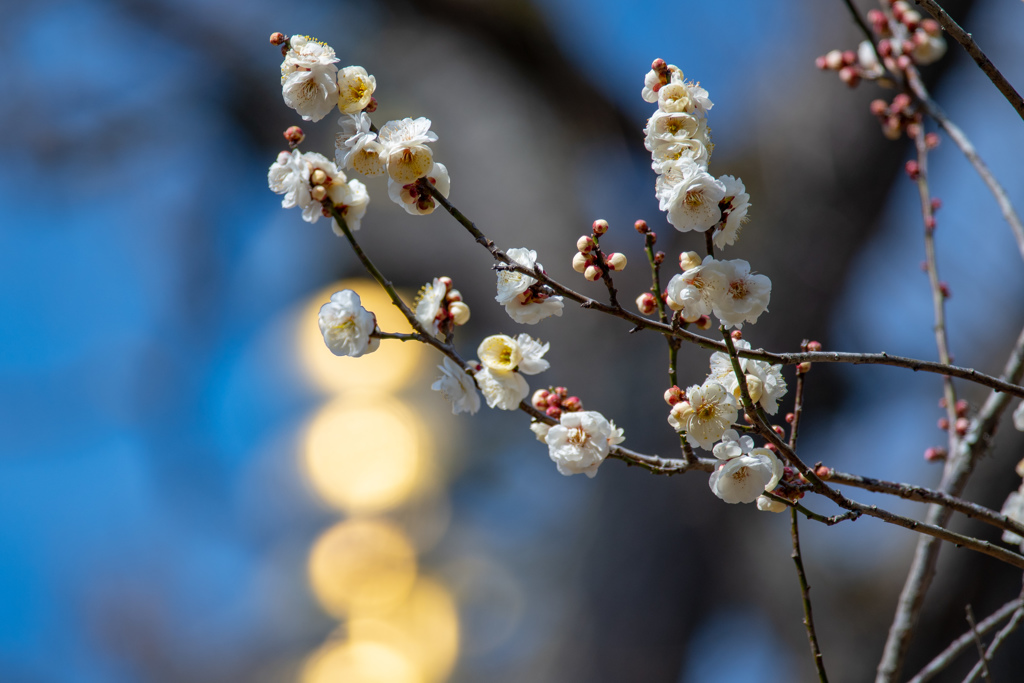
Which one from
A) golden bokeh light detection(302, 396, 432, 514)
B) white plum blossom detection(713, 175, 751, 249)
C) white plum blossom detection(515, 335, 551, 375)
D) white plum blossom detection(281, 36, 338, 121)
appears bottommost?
golden bokeh light detection(302, 396, 432, 514)

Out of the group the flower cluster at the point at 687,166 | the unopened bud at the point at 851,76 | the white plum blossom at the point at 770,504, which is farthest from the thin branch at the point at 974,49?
the unopened bud at the point at 851,76

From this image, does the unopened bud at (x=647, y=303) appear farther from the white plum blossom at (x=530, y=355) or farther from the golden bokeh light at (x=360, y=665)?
the golden bokeh light at (x=360, y=665)

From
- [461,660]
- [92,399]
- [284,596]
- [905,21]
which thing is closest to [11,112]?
[92,399]

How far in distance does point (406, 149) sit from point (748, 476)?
8.4 inches

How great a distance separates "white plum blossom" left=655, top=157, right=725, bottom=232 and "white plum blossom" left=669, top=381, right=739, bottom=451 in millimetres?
71

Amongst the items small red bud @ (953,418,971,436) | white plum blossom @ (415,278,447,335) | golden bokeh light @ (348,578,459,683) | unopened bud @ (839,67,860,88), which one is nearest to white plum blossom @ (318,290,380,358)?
white plum blossom @ (415,278,447,335)

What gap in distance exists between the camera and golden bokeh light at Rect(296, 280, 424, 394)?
2.38 meters

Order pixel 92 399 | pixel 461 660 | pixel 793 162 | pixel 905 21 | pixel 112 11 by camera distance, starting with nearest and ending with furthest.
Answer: pixel 905 21 → pixel 793 162 → pixel 112 11 → pixel 461 660 → pixel 92 399

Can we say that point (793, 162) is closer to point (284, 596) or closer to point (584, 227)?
point (584, 227)

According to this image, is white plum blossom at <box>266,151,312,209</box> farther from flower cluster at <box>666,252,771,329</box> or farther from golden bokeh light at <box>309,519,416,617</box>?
golden bokeh light at <box>309,519,416,617</box>

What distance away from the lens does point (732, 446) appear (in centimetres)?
30

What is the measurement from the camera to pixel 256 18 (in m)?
1.71

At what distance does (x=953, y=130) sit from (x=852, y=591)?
811 millimetres

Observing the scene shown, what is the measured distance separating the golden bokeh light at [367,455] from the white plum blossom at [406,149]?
1937 mm
